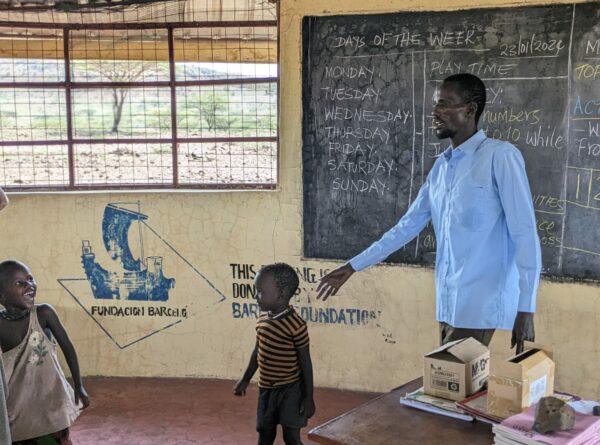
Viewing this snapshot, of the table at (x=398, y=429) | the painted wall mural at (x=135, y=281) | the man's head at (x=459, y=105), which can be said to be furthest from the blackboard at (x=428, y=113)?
the table at (x=398, y=429)

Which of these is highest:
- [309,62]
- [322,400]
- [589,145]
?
[309,62]

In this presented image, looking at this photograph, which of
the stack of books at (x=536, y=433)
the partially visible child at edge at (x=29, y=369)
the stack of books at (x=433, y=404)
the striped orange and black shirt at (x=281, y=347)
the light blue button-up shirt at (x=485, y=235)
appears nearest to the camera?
the stack of books at (x=536, y=433)

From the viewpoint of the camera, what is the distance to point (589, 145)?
3627mm

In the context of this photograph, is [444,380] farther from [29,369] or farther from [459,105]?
[29,369]

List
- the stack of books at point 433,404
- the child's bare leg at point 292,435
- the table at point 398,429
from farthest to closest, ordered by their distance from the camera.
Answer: the child's bare leg at point 292,435
the stack of books at point 433,404
the table at point 398,429

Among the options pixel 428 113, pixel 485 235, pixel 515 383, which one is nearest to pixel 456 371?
pixel 515 383

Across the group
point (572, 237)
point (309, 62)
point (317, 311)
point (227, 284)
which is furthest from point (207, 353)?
point (572, 237)

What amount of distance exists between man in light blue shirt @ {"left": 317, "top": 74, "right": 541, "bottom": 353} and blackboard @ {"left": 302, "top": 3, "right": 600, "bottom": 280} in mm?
1437

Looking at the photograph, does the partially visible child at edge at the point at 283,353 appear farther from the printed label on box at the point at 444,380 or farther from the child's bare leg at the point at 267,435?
the printed label on box at the point at 444,380

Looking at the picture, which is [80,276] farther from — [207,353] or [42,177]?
[207,353]

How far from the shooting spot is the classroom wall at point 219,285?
4.24 meters

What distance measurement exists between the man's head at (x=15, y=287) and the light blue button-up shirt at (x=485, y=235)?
1.58 m

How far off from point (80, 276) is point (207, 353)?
992 millimetres

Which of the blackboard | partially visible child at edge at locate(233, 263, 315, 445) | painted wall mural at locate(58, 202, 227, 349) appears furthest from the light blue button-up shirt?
painted wall mural at locate(58, 202, 227, 349)
